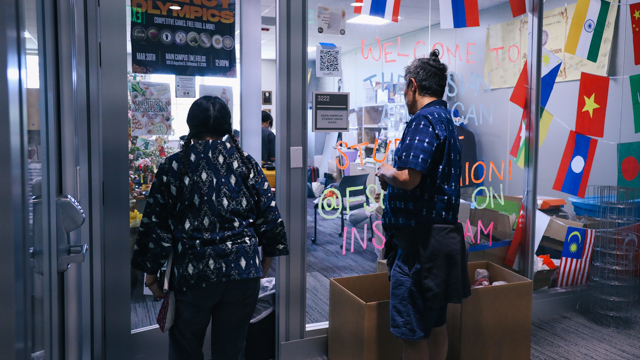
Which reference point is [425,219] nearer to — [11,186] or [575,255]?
[11,186]

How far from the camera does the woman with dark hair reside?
58.7 inches

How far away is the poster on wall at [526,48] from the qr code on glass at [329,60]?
0.97m

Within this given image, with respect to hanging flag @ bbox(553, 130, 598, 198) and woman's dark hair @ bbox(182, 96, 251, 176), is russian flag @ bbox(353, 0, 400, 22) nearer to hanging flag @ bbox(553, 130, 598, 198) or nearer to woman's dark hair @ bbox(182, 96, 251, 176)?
woman's dark hair @ bbox(182, 96, 251, 176)

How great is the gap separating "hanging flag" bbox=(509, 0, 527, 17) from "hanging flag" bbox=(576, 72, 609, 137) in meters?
0.70

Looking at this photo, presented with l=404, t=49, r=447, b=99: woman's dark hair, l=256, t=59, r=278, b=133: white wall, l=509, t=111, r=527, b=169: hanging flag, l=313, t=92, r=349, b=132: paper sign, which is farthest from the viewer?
l=509, t=111, r=527, b=169: hanging flag

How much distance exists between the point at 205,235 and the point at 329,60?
1275 millimetres

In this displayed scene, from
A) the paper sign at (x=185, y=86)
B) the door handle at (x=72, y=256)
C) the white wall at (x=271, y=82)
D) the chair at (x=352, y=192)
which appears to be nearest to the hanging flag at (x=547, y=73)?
the chair at (x=352, y=192)

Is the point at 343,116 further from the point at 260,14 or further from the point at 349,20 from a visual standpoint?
the point at 260,14

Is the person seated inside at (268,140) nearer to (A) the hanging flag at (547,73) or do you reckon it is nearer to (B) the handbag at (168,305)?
(B) the handbag at (168,305)

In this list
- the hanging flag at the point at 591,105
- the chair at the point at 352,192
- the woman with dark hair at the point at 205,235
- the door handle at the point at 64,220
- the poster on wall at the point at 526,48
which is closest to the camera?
the door handle at the point at 64,220

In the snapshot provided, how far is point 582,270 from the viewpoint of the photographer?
10.4ft

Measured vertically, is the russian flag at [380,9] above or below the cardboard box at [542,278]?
above

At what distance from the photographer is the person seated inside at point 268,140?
7.72ft

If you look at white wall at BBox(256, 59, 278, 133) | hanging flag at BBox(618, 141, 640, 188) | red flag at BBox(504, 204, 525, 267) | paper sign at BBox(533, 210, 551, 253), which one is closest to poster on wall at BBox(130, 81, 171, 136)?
white wall at BBox(256, 59, 278, 133)
